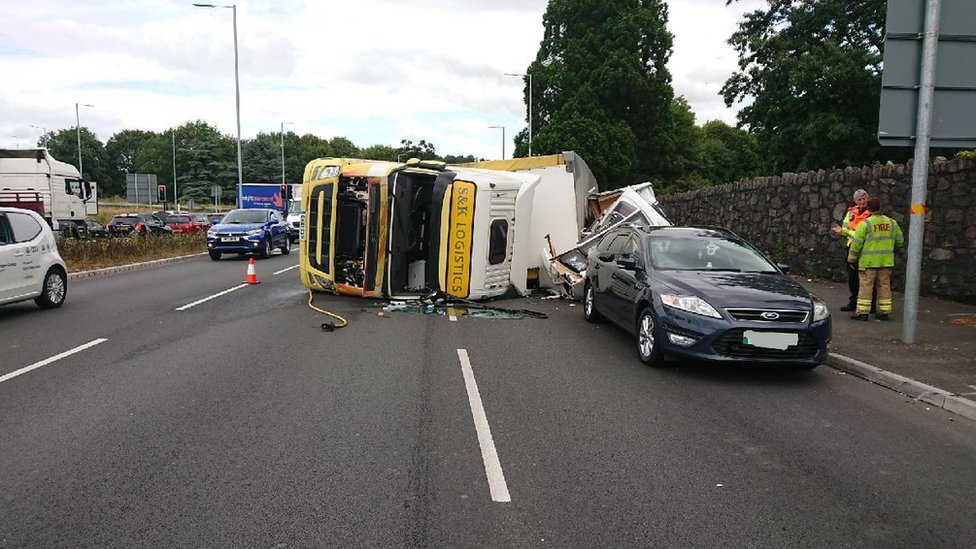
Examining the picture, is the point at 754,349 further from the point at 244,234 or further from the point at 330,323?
the point at 244,234

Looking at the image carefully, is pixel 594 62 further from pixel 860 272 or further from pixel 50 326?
pixel 50 326

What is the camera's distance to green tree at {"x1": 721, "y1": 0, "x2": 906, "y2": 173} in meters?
22.3

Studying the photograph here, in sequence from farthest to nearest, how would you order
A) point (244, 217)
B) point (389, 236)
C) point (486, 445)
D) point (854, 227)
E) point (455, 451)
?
point (244, 217), point (389, 236), point (854, 227), point (486, 445), point (455, 451)

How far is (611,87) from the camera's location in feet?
129

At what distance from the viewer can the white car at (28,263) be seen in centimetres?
1036

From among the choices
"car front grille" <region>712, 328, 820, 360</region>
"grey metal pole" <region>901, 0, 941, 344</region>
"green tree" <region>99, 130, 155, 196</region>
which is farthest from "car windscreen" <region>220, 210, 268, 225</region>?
"green tree" <region>99, 130, 155, 196</region>

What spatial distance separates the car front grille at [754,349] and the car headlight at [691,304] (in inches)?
9.6

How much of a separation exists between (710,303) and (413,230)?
7663 millimetres

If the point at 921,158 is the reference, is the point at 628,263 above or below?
below

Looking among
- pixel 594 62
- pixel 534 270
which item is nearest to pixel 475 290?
pixel 534 270

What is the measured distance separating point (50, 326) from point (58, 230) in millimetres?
17530

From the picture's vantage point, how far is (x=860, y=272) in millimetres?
9938

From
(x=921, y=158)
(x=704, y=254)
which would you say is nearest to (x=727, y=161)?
(x=921, y=158)

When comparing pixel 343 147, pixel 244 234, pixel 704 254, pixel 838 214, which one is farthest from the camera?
pixel 343 147
